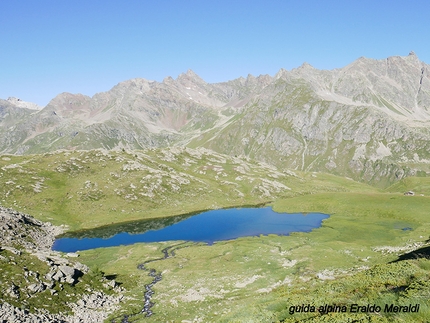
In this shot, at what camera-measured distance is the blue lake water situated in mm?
98500

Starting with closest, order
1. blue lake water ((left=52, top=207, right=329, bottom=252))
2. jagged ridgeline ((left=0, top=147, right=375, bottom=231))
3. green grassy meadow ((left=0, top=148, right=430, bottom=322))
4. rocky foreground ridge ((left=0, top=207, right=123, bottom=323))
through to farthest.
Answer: green grassy meadow ((left=0, top=148, right=430, bottom=322))
rocky foreground ridge ((left=0, top=207, right=123, bottom=323))
blue lake water ((left=52, top=207, right=329, bottom=252))
jagged ridgeline ((left=0, top=147, right=375, bottom=231))

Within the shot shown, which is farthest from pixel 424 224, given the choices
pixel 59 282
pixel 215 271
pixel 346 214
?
pixel 59 282

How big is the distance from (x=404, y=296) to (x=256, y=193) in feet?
525

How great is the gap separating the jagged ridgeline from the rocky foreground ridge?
7330cm

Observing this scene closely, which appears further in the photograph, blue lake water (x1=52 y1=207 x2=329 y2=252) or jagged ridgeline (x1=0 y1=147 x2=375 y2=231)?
jagged ridgeline (x1=0 y1=147 x2=375 y2=231)

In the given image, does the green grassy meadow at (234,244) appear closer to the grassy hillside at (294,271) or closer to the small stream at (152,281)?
the grassy hillside at (294,271)

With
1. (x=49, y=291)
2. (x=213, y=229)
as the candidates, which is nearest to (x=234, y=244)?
(x=213, y=229)

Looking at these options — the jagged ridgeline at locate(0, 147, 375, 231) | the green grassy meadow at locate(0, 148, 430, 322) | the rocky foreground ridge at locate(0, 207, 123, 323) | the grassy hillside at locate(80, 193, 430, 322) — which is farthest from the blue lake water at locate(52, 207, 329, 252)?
the rocky foreground ridge at locate(0, 207, 123, 323)

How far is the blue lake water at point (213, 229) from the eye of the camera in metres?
98.5

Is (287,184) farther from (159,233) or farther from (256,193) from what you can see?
(159,233)

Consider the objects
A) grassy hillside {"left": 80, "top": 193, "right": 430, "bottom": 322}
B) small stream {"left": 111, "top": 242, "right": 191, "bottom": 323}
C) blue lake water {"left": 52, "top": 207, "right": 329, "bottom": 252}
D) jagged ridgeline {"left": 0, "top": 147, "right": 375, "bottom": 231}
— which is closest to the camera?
grassy hillside {"left": 80, "top": 193, "right": 430, "bottom": 322}

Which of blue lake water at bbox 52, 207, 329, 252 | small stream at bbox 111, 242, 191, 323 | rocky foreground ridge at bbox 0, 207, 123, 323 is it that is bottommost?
blue lake water at bbox 52, 207, 329, 252

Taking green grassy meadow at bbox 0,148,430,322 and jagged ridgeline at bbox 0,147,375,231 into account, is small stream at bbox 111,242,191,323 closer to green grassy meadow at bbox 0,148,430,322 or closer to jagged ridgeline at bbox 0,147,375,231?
green grassy meadow at bbox 0,148,430,322

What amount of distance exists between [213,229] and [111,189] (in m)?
69.5
